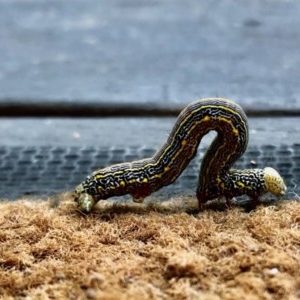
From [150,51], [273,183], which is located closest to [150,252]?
[273,183]

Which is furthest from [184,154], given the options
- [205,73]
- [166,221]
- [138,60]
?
[138,60]

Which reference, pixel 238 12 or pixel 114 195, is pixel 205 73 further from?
pixel 114 195

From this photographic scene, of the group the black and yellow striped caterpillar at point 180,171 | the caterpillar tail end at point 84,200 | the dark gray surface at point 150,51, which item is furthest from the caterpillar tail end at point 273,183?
the dark gray surface at point 150,51

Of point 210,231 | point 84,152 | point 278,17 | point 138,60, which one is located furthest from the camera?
point 278,17

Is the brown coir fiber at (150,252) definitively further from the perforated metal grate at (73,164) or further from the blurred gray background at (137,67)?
the blurred gray background at (137,67)

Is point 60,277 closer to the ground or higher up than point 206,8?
closer to the ground

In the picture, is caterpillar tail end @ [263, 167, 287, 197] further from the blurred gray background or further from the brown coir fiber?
the blurred gray background

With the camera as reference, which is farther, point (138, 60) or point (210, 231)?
point (138, 60)
